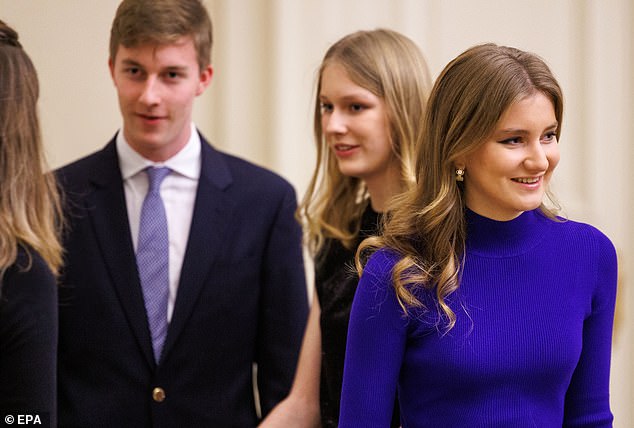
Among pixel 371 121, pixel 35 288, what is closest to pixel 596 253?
pixel 371 121

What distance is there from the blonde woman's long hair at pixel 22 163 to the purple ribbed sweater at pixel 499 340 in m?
0.62

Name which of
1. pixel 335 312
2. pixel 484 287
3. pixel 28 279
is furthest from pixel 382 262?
pixel 28 279

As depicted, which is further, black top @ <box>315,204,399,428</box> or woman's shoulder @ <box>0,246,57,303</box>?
black top @ <box>315,204,399,428</box>

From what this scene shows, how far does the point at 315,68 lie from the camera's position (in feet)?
12.3

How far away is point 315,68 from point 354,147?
1.43 m

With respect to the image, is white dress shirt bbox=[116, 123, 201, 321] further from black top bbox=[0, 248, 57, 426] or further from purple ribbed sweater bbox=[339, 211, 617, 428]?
purple ribbed sweater bbox=[339, 211, 617, 428]

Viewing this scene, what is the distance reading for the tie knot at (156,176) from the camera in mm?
2665

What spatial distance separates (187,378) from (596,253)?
1125mm

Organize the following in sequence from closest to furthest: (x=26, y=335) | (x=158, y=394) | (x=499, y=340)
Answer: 1. (x=499, y=340)
2. (x=26, y=335)
3. (x=158, y=394)

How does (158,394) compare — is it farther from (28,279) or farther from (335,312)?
(28,279)

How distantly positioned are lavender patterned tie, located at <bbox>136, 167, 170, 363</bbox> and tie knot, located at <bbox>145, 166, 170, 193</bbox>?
0.08 ft

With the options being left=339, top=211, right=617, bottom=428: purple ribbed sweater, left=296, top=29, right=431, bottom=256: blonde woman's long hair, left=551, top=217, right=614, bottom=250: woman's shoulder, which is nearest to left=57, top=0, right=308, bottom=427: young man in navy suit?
left=296, top=29, right=431, bottom=256: blonde woman's long hair

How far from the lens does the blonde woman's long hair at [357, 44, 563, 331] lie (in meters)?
1.78

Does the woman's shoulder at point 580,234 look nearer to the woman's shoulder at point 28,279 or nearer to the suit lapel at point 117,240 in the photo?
the woman's shoulder at point 28,279
